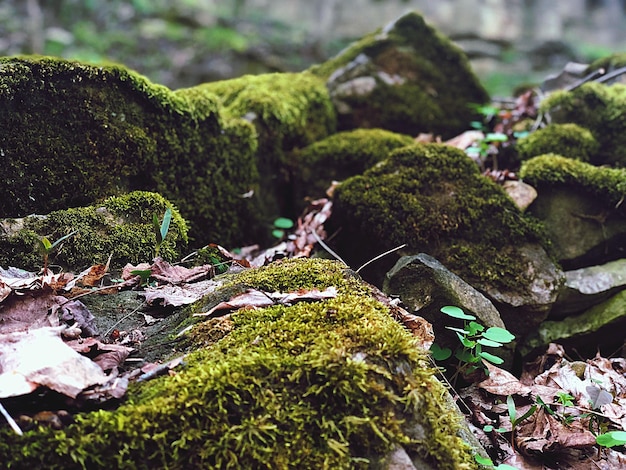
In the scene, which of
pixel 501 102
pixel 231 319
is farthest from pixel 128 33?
pixel 231 319

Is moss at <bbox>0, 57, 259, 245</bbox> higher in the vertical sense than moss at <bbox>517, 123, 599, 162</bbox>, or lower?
higher

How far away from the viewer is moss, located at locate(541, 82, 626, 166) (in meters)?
4.03

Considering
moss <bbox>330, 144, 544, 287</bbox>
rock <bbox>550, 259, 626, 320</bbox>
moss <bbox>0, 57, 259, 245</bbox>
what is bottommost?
rock <bbox>550, 259, 626, 320</bbox>

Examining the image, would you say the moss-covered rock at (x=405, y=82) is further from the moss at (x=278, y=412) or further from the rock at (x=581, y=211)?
the moss at (x=278, y=412)

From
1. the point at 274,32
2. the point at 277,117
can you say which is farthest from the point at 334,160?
the point at 274,32

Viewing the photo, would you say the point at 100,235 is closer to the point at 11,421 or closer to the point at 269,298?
the point at 269,298

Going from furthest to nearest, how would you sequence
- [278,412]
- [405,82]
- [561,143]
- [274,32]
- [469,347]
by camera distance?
[274,32] → [405,82] → [561,143] → [469,347] → [278,412]

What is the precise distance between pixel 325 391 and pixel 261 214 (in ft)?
8.72

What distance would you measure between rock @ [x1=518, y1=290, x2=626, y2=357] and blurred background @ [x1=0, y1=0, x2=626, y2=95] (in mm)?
10892

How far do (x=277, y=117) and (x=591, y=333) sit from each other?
297 centimetres

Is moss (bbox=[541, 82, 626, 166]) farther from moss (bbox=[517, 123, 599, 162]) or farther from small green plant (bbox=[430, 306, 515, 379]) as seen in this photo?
small green plant (bbox=[430, 306, 515, 379])

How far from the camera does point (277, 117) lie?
13.3 feet

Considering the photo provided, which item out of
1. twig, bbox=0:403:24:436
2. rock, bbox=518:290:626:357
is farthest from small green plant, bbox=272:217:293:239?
twig, bbox=0:403:24:436

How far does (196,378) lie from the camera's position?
4.30 ft
